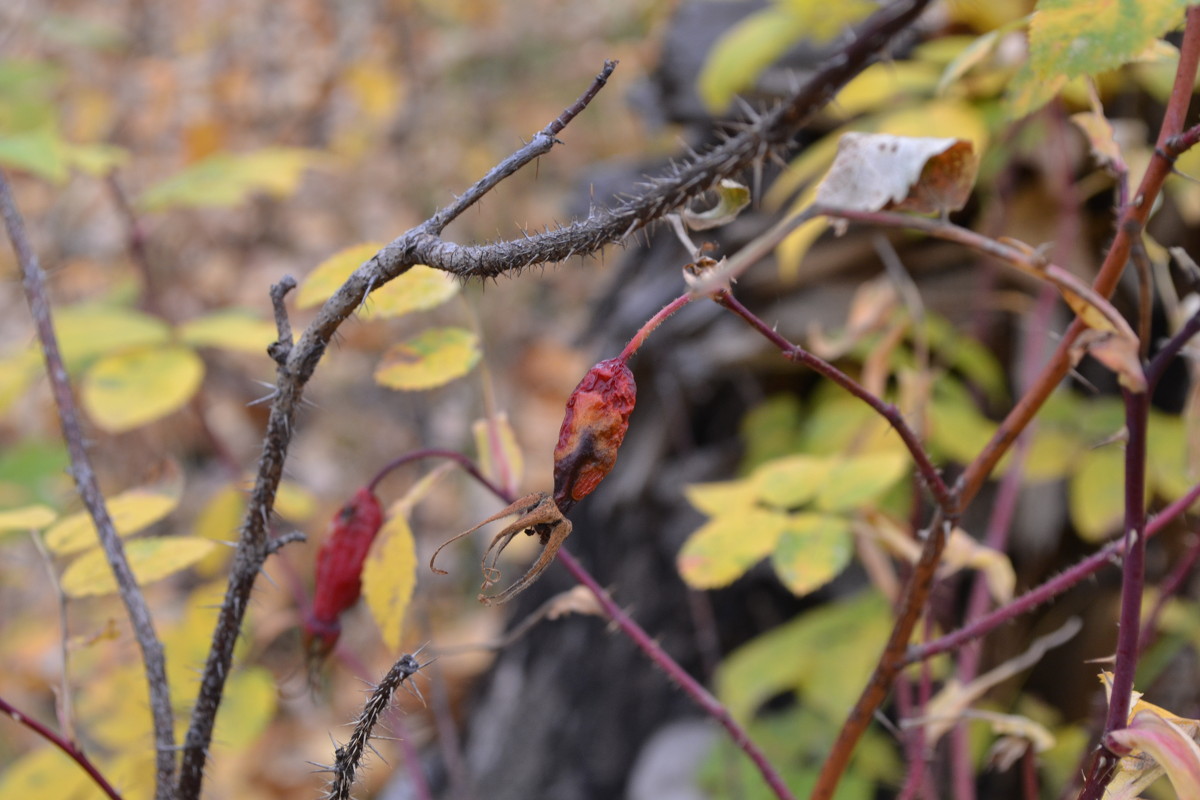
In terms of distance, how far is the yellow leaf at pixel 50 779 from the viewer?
849 mm

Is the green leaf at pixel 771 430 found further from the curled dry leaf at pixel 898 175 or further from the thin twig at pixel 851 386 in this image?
the curled dry leaf at pixel 898 175

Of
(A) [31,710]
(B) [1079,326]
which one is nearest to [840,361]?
(B) [1079,326]

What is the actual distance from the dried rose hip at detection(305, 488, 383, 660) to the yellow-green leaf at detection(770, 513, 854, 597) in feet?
1.24

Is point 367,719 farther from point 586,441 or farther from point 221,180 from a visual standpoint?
point 221,180

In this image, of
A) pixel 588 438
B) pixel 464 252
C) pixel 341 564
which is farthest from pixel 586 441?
pixel 341 564

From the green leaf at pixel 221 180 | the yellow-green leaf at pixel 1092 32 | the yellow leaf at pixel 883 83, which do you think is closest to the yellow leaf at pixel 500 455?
the yellow-green leaf at pixel 1092 32

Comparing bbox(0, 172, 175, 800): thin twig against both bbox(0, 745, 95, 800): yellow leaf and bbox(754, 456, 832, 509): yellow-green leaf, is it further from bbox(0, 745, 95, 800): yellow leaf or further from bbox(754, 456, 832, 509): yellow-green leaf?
bbox(754, 456, 832, 509): yellow-green leaf

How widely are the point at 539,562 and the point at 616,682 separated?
1.42 m

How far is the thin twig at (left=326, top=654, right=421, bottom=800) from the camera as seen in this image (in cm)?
42

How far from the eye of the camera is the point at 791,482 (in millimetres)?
938

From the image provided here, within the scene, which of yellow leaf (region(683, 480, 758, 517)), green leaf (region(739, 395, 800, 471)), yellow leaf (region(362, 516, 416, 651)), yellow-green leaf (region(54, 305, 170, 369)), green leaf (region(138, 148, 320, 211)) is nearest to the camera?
yellow leaf (region(362, 516, 416, 651))

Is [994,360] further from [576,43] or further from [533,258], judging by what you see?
[576,43]

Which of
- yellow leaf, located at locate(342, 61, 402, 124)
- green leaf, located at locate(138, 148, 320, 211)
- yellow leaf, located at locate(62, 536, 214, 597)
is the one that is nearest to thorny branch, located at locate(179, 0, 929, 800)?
yellow leaf, located at locate(62, 536, 214, 597)

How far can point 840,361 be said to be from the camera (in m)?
1.59
